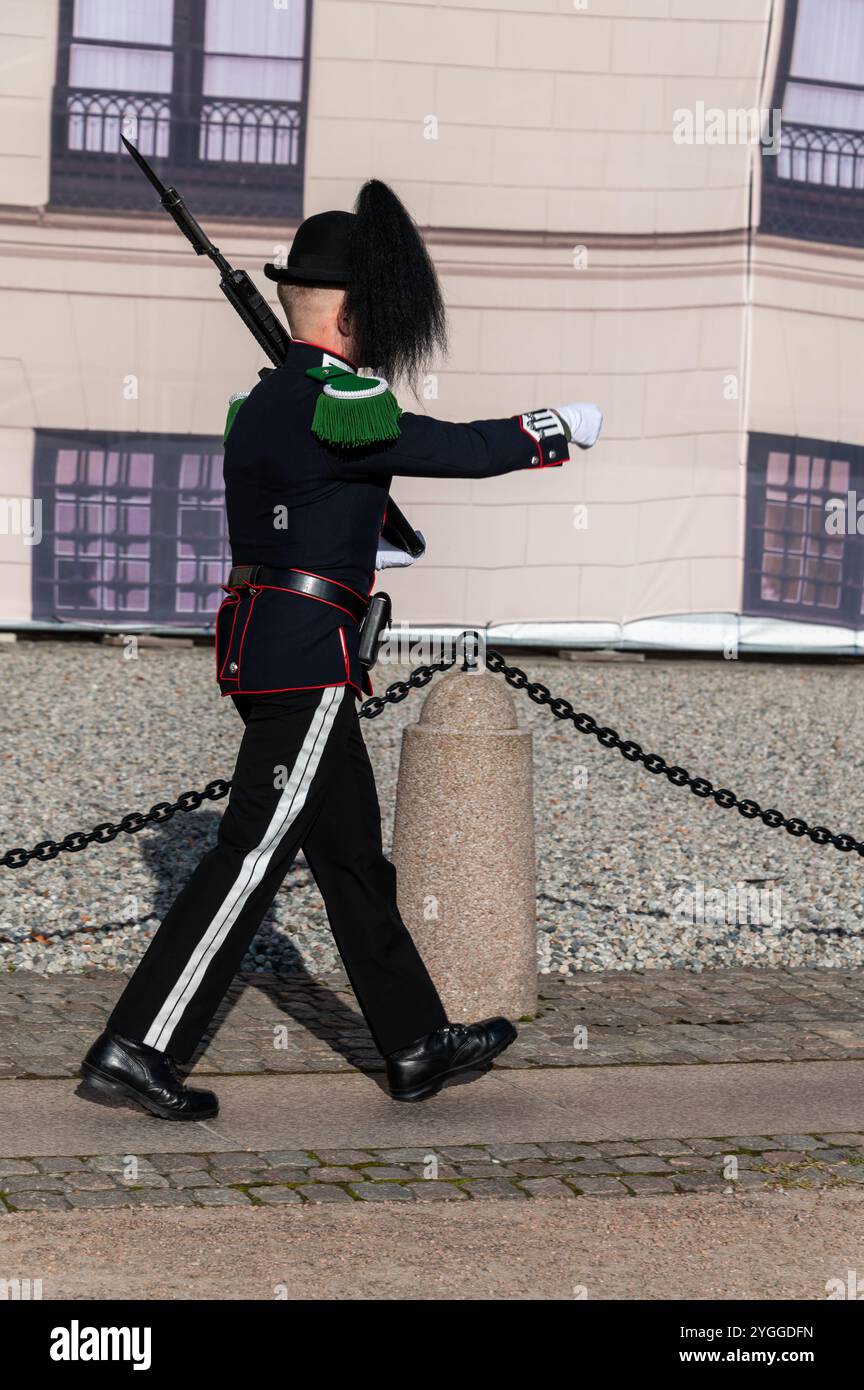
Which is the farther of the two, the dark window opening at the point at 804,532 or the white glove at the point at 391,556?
the dark window opening at the point at 804,532

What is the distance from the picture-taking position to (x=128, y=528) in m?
12.8

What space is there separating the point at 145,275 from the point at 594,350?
2995 millimetres

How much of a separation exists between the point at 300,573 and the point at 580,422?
0.67 m

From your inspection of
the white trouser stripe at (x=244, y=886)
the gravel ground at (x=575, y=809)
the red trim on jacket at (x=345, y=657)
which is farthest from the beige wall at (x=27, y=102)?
the white trouser stripe at (x=244, y=886)

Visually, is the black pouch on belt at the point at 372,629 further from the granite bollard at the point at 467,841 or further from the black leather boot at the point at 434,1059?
the black leather boot at the point at 434,1059

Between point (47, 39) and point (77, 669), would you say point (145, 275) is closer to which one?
point (47, 39)

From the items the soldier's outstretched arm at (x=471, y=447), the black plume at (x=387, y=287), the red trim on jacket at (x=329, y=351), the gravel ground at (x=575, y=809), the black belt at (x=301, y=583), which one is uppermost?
the black plume at (x=387, y=287)

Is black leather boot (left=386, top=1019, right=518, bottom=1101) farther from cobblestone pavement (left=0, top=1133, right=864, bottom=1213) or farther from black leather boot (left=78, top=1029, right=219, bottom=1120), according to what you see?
black leather boot (left=78, top=1029, right=219, bottom=1120)

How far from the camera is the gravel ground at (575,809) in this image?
6.09m

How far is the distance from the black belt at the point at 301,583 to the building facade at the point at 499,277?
8.34 metres

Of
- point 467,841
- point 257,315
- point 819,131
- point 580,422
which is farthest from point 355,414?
point 819,131

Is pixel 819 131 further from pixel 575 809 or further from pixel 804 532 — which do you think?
pixel 575 809

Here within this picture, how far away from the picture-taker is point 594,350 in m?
12.9

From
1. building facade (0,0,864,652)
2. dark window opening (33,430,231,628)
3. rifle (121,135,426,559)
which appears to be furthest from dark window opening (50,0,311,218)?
rifle (121,135,426,559)
